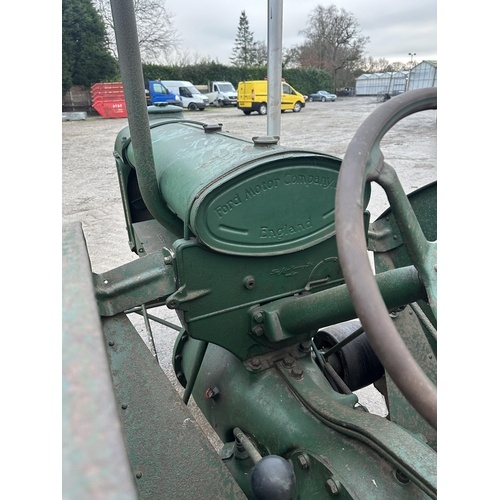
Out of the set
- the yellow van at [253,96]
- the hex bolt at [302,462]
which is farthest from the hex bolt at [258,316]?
the yellow van at [253,96]

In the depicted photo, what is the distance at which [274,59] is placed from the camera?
8.76 ft

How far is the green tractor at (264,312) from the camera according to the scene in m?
0.85

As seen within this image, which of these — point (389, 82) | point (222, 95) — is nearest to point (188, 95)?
point (222, 95)

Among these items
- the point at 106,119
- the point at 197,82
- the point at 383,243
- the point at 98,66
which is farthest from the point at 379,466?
the point at 197,82

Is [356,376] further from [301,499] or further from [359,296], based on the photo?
[359,296]

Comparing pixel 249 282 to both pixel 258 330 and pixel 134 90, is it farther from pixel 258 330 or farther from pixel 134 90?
pixel 134 90

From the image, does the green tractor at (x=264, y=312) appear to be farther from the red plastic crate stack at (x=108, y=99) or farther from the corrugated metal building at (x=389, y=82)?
the corrugated metal building at (x=389, y=82)

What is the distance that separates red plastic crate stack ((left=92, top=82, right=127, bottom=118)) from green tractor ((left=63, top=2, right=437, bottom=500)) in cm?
1782

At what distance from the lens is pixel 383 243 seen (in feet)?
6.01

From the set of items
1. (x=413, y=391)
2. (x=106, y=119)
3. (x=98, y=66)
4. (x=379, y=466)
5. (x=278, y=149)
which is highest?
(x=98, y=66)

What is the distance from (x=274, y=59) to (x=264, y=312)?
1782mm

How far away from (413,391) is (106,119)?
18988mm

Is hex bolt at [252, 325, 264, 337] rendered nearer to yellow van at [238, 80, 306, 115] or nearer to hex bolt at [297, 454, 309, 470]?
hex bolt at [297, 454, 309, 470]

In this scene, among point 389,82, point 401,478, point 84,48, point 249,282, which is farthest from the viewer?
point 389,82
